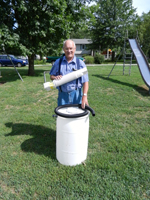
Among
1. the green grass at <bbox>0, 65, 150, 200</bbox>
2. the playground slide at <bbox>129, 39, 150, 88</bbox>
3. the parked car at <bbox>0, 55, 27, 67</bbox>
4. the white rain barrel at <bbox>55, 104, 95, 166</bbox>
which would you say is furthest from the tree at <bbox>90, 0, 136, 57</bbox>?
the white rain barrel at <bbox>55, 104, 95, 166</bbox>

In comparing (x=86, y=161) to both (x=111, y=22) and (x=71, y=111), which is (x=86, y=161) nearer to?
(x=71, y=111)

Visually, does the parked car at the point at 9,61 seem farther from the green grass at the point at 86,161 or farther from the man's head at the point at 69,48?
the man's head at the point at 69,48

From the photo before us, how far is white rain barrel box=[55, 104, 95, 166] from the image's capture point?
7.14ft

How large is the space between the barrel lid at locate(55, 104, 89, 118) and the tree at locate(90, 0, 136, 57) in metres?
27.5

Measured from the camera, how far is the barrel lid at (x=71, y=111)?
2132mm

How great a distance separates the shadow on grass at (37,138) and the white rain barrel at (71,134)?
0.39 metres

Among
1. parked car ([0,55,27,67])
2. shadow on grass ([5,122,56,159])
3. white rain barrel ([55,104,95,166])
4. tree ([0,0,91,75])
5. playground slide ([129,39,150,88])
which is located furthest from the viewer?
parked car ([0,55,27,67])

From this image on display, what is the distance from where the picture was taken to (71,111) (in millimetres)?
2258

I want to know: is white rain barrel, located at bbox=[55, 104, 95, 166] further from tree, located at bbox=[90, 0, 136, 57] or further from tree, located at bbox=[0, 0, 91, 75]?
tree, located at bbox=[90, 0, 136, 57]

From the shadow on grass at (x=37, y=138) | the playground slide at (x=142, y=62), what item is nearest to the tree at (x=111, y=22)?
the playground slide at (x=142, y=62)

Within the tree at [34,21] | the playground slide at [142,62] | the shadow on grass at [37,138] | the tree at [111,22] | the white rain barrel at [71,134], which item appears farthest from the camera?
→ the tree at [111,22]

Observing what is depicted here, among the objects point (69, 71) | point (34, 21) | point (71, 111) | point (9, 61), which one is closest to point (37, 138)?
point (71, 111)

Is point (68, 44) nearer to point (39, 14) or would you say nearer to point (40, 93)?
point (40, 93)

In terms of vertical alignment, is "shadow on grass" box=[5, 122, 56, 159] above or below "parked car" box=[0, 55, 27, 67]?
below
